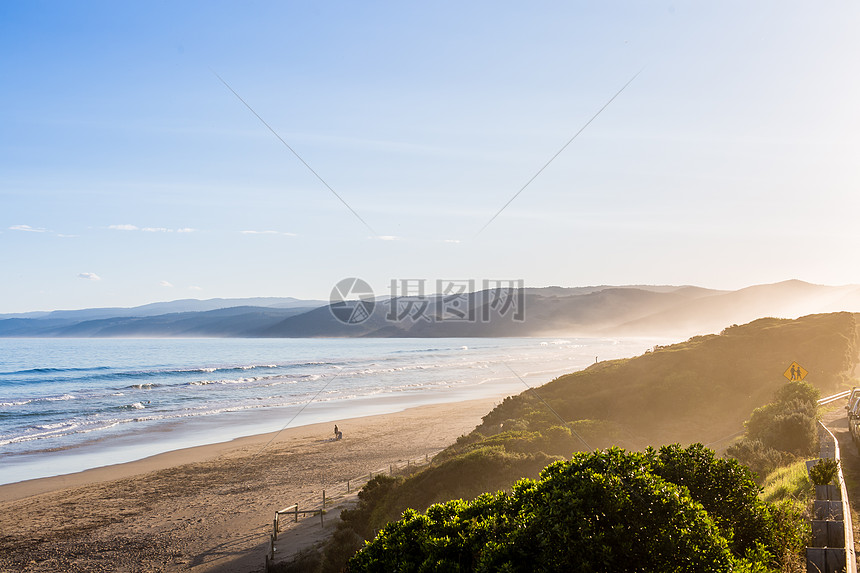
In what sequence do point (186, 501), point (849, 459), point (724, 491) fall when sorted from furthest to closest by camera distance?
point (186, 501)
point (849, 459)
point (724, 491)

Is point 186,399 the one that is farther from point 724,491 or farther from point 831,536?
point 831,536

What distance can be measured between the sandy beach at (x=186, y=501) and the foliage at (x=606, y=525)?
9101mm

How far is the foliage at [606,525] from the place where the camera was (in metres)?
4.55

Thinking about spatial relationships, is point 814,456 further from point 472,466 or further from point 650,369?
point 650,369

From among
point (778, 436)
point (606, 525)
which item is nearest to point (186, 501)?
point (778, 436)

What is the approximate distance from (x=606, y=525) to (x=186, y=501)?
58.0ft

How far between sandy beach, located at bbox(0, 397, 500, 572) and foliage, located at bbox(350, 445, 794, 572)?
Answer: 29.9 ft

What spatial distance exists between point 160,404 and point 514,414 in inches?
1217

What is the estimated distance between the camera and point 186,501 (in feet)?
61.8

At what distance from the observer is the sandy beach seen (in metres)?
14.2

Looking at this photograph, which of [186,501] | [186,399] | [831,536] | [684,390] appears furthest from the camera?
[186,399]

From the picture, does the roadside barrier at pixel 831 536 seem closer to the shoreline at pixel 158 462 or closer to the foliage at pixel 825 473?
the foliage at pixel 825 473

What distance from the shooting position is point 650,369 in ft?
81.0

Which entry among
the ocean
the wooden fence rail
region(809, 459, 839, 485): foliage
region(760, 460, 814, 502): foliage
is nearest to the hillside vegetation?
region(809, 459, 839, 485): foliage
